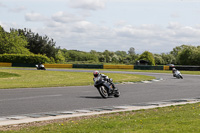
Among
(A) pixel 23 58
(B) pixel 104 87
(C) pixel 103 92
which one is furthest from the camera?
(A) pixel 23 58

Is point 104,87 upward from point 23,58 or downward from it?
downward

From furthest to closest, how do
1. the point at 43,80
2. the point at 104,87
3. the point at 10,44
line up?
the point at 10,44, the point at 43,80, the point at 104,87

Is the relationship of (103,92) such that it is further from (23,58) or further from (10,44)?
(10,44)

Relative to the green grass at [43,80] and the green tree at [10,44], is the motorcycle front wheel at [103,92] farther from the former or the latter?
the green tree at [10,44]

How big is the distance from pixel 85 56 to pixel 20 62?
13050cm

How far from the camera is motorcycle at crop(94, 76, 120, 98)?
1438 centimetres

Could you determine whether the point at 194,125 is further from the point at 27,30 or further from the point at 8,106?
the point at 27,30

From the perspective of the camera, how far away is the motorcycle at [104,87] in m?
14.4

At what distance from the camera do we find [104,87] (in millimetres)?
14812

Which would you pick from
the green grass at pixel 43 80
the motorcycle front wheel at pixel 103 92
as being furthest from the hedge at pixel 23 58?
the motorcycle front wheel at pixel 103 92

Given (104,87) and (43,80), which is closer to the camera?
(104,87)

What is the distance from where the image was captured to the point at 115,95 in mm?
15227

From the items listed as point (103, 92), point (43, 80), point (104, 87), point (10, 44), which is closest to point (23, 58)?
point (10, 44)

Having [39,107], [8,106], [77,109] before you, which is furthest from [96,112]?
[8,106]
